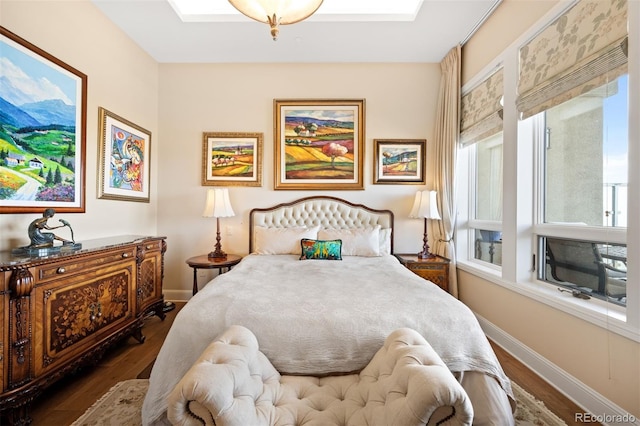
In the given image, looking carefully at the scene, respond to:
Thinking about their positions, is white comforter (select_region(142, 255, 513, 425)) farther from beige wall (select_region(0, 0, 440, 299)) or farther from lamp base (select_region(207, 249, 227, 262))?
beige wall (select_region(0, 0, 440, 299))

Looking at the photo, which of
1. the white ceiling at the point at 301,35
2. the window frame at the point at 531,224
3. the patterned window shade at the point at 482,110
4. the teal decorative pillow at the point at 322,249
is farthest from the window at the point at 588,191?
the teal decorative pillow at the point at 322,249

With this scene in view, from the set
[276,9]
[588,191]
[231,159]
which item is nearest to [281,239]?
[231,159]

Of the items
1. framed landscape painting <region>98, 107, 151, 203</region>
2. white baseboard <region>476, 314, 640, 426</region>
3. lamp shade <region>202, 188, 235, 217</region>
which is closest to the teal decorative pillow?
lamp shade <region>202, 188, 235, 217</region>

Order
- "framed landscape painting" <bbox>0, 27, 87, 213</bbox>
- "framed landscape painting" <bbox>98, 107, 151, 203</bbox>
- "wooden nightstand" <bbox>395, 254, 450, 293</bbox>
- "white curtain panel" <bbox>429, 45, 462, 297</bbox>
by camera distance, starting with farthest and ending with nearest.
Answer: "white curtain panel" <bbox>429, 45, 462, 297</bbox>
"wooden nightstand" <bbox>395, 254, 450, 293</bbox>
"framed landscape painting" <bbox>98, 107, 151, 203</bbox>
"framed landscape painting" <bbox>0, 27, 87, 213</bbox>

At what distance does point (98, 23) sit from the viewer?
2822 mm

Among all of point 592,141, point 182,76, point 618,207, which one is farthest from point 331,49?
point 618,207

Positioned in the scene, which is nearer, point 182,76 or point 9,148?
point 9,148

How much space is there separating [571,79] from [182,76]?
4.32m

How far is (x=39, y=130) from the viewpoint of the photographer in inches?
86.7

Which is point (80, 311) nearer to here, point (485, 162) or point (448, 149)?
point (448, 149)

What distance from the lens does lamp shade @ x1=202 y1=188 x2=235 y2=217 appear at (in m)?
3.44

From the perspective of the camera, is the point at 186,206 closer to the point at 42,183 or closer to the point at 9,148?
the point at 42,183

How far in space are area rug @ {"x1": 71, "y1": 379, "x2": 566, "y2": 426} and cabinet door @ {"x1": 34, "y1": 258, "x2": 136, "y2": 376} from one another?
392mm

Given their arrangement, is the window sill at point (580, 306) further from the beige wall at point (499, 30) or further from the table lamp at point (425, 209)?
the beige wall at point (499, 30)
